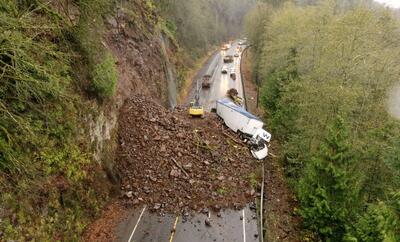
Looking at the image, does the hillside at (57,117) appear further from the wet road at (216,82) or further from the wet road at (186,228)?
the wet road at (216,82)

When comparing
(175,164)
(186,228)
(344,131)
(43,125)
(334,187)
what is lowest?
(186,228)

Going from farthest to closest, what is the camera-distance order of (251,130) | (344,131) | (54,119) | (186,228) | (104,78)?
1. (251,130)
2. (104,78)
3. (186,228)
4. (344,131)
5. (54,119)

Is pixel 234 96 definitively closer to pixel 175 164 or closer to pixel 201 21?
pixel 175 164

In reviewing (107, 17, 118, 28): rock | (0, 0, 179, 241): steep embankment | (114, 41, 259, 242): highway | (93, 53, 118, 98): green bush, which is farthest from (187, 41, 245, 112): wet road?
(114, 41, 259, 242): highway

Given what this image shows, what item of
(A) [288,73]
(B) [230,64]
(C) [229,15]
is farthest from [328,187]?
(C) [229,15]

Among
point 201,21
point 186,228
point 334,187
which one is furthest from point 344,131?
point 201,21
